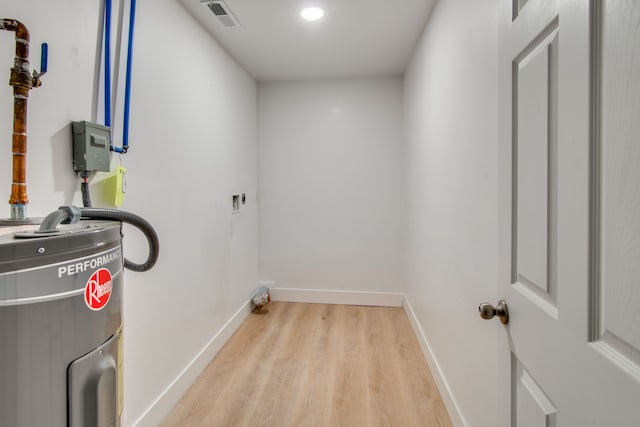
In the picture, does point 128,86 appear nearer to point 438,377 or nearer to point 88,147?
point 88,147

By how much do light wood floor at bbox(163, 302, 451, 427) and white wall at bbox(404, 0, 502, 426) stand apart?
25 centimetres

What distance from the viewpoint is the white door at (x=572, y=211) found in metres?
0.49

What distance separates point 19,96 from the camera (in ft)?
2.91

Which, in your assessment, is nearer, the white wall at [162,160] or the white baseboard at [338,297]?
the white wall at [162,160]

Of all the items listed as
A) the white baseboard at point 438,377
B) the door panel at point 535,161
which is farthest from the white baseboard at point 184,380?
the door panel at point 535,161

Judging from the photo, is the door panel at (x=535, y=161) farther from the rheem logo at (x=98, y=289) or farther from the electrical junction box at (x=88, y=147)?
the electrical junction box at (x=88, y=147)

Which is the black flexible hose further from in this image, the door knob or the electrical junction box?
the door knob

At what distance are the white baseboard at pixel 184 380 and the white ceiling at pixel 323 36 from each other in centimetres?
224

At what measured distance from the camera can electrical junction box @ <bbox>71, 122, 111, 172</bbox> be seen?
1.28 m

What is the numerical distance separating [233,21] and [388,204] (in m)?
2.17

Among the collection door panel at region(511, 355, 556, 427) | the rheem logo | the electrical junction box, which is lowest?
door panel at region(511, 355, 556, 427)

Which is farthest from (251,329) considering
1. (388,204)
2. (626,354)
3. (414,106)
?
(626,354)

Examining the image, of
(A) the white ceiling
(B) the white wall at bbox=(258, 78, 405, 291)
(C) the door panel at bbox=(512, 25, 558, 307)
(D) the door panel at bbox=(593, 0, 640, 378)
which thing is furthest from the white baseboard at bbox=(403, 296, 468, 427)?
(A) the white ceiling

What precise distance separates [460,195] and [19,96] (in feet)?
5.61
